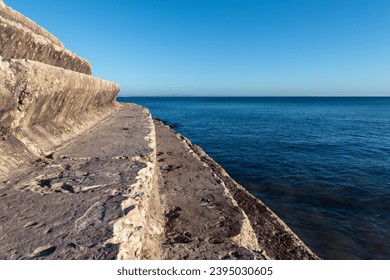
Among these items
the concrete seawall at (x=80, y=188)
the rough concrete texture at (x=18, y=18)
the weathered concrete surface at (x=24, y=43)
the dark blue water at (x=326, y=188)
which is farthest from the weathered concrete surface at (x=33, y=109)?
the dark blue water at (x=326, y=188)

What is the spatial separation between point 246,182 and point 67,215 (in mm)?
8206

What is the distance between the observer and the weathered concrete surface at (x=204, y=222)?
168 centimetres

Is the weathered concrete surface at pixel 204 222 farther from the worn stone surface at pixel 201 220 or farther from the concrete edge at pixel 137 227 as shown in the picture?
the concrete edge at pixel 137 227

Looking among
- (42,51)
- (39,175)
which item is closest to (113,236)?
(39,175)

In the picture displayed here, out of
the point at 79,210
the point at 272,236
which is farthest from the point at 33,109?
the point at 272,236

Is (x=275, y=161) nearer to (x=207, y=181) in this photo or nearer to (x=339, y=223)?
(x=339, y=223)

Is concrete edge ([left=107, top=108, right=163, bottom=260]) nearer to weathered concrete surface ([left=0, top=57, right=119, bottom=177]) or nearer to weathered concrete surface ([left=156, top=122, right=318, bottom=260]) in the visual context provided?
weathered concrete surface ([left=156, top=122, right=318, bottom=260])

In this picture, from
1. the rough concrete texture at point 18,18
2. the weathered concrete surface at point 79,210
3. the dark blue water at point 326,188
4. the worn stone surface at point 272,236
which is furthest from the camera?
the dark blue water at point 326,188

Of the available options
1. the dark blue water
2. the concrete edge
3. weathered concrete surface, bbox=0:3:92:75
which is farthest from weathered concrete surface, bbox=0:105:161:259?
the dark blue water

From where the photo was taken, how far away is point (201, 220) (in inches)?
85.3

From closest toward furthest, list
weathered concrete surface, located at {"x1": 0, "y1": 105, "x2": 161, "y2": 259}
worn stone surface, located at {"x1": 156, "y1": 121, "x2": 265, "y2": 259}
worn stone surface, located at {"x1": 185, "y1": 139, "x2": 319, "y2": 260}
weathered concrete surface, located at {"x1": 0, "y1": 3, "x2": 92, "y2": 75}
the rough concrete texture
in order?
1. weathered concrete surface, located at {"x1": 0, "y1": 105, "x2": 161, "y2": 259}
2. worn stone surface, located at {"x1": 156, "y1": 121, "x2": 265, "y2": 259}
3. weathered concrete surface, located at {"x1": 0, "y1": 3, "x2": 92, "y2": 75}
4. the rough concrete texture
5. worn stone surface, located at {"x1": 185, "y1": 139, "x2": 319, "y2": 260}

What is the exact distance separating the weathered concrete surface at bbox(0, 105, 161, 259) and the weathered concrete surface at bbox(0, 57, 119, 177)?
0.17 metres

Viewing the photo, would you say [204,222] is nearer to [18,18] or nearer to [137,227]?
[137,227]

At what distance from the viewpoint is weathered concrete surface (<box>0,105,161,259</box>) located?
1091 mm
